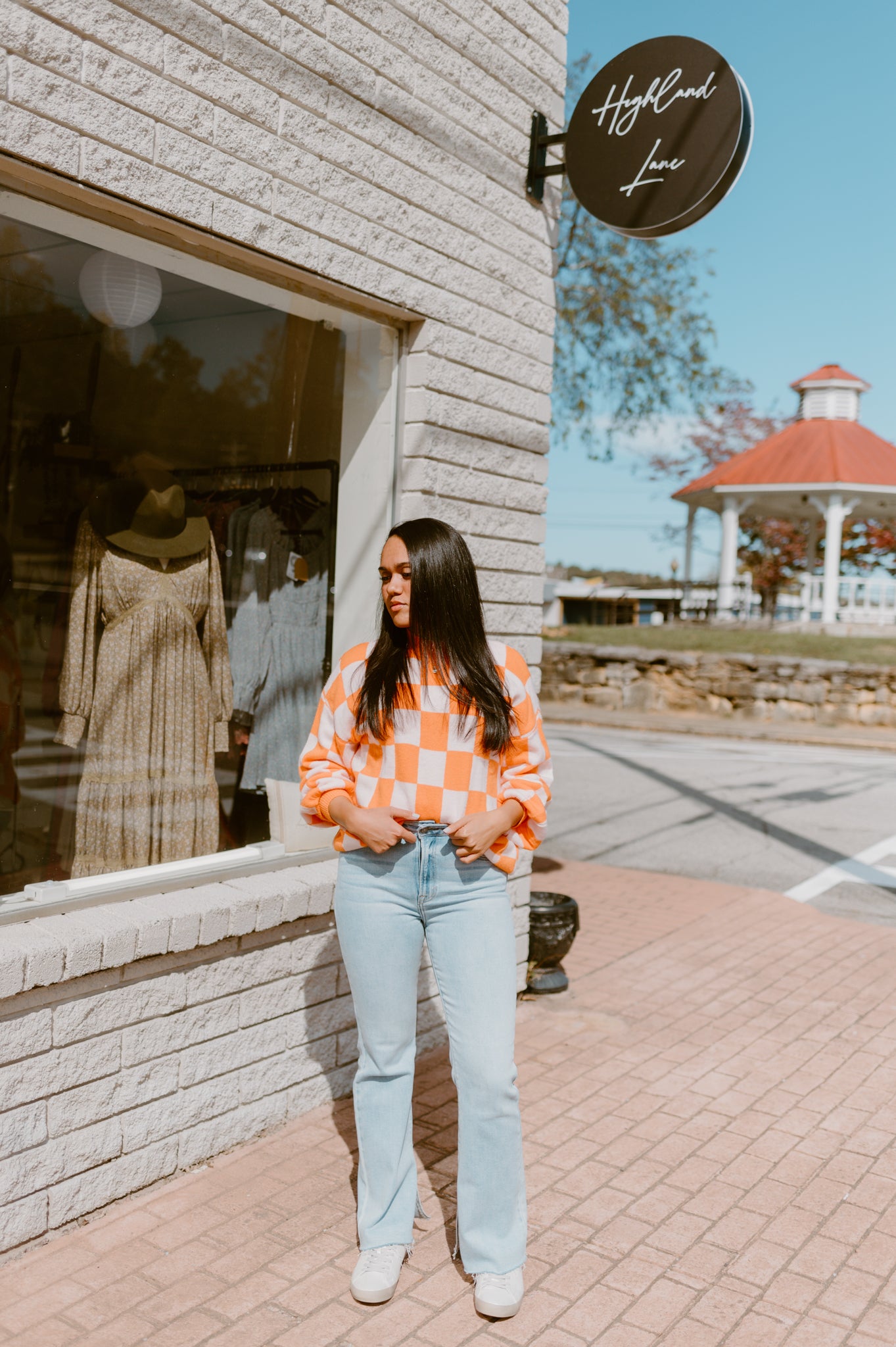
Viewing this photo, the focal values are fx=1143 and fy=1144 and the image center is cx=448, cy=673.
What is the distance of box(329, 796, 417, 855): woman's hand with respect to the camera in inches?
104

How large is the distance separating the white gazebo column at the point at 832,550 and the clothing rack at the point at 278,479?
20947mm

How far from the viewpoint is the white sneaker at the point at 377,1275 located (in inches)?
111

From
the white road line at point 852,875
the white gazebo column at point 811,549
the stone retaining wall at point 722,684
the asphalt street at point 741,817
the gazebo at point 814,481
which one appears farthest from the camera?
the white gazebo column at point 811,549

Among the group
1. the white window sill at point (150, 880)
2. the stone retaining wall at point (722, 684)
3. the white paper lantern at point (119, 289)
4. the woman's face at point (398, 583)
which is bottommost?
the white window sill at point (150, 880)

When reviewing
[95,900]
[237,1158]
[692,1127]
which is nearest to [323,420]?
[95,900]

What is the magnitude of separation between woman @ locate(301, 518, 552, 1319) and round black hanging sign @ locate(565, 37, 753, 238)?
7.53ft

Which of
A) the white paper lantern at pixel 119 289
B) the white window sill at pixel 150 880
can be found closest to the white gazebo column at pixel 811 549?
the white window sill at pixel 150 880

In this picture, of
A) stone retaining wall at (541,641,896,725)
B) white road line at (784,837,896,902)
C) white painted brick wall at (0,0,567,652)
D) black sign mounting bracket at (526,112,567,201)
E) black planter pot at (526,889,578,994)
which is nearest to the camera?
white painted brick wall at (0,0,567,652)

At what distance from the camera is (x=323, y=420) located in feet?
14.1

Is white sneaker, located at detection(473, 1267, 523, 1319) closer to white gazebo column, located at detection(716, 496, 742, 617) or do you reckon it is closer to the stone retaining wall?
the stone retaining wall

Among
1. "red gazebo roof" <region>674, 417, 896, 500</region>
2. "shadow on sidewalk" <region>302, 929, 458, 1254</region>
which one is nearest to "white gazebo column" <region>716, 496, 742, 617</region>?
"red gazebo roof" <region>674, 417, 896, 500</region>

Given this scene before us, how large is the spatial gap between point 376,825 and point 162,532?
5.50 feet

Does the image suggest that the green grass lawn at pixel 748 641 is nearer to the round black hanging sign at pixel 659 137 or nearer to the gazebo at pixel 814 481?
the gazebo at pixel 814 481

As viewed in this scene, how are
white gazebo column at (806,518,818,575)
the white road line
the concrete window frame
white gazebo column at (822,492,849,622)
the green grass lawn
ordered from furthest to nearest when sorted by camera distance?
1. white gazebo column at (806,518,818,575)
2. white gazebo column at (822,492,849,622)
3. the green grass lawn
4. the white road line
5. the concrete window frame
